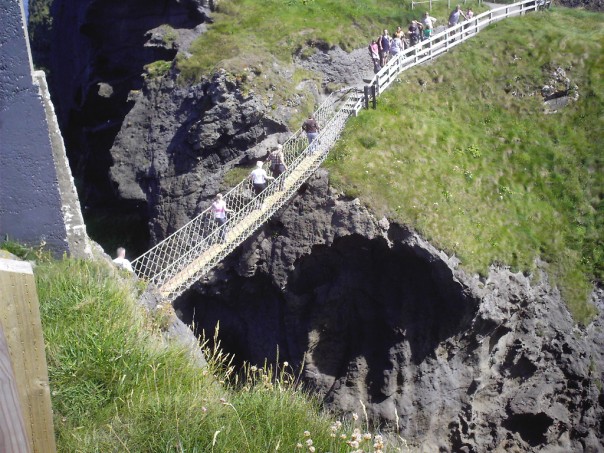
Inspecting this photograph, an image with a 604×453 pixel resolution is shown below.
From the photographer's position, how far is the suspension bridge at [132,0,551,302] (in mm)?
15625

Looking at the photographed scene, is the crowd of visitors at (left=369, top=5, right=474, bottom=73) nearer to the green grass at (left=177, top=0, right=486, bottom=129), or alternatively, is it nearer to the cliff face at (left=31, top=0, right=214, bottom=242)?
the green grass at (left=177, top=0, right=486, bottom=129)

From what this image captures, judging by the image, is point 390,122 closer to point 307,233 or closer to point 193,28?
point 307,233

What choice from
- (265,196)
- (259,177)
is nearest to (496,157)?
(265,196)

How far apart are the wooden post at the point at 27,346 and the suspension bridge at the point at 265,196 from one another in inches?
→ 408

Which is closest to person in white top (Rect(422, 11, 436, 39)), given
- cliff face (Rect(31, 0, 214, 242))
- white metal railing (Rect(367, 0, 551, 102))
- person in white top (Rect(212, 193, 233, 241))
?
white metal railing (Rect(367, 0, 551, 102))

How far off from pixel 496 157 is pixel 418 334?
6503 millimetres

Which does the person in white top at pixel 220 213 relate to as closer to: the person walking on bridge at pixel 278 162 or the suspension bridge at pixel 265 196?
the suspension bridge at pixel 265 196

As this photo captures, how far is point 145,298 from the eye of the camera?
33.0ft

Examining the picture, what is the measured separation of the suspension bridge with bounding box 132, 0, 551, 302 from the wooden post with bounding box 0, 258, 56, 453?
10.4m

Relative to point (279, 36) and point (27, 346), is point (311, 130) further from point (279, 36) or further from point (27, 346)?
point (27, 346)

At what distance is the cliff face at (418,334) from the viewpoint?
59.2 ft

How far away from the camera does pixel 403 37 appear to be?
24.0m

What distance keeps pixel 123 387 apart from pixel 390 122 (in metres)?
15.7

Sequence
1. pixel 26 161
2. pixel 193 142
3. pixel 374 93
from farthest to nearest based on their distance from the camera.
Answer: pixel 374 93 < pixel 193 142 < pixel 26 161
